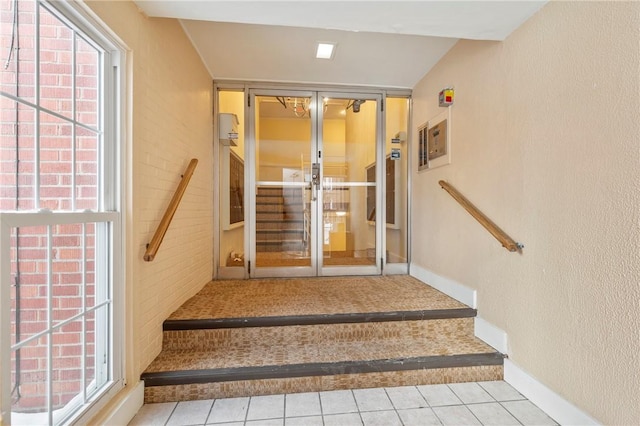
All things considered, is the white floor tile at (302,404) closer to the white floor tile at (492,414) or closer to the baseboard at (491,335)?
the white floor tile at (492,414)

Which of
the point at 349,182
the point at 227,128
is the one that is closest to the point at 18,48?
the point at 227,128

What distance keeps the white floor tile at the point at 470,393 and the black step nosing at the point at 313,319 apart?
0.47 metres

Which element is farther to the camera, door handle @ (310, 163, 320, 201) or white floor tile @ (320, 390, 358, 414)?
door handle @ (310, 163, 320, 201)

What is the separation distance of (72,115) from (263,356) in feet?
5.49

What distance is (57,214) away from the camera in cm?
115

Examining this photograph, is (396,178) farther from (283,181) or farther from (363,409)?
(363,409)

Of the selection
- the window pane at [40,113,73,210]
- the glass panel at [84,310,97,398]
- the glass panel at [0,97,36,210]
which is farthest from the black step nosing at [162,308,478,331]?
the glass panel at [0,97,36,210]

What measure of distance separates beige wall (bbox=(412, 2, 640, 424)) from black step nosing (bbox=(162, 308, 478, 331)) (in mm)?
278

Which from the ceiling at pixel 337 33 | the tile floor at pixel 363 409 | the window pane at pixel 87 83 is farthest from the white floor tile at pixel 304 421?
the ceiling at pixel 337 33

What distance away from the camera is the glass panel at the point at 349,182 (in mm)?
3404

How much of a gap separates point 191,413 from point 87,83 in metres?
1.79

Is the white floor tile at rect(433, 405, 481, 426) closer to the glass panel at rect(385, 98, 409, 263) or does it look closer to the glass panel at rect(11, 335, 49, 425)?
the glass panel at rect(11, 335, 49, 425)

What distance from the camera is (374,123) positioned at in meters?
3.46

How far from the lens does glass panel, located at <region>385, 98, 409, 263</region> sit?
11.4ft
